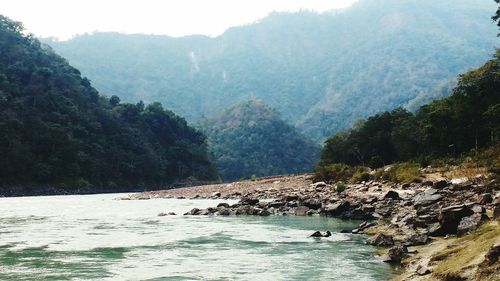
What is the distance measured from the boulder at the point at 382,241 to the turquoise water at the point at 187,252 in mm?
423

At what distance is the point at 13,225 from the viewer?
33.8 meters

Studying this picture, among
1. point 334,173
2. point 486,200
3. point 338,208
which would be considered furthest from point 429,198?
point 334,173

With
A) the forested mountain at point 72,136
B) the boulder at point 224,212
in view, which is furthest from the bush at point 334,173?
the forested mountain at point 72,136

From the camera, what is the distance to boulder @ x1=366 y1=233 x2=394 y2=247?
20922mm

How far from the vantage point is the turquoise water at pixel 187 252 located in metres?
16.5

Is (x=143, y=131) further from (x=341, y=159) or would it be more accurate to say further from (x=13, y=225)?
(x=13, y=225)

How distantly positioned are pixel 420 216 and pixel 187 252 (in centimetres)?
1060

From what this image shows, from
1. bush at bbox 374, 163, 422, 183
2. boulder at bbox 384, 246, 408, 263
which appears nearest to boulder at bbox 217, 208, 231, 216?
bush at bbox 374, 163, 422, 183

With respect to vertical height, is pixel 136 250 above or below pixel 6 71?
below

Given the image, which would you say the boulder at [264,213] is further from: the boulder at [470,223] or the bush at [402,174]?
the boulder at [470,223]

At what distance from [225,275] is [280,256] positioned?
13.6ft

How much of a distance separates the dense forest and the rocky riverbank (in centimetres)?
1758

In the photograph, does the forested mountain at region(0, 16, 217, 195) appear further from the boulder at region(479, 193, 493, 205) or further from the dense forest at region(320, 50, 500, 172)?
the boulder at region(479, 193, 493, 205)

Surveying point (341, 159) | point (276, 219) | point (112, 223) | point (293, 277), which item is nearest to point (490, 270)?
point (293, 277)
